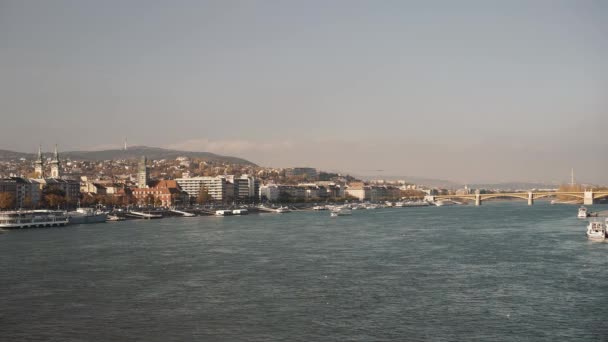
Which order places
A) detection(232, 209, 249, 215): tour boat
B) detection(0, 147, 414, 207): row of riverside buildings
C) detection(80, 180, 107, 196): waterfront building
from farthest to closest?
1. detection(80, 180, 107, 196): waterfront building
2. detection(232, 209, 249, 215): tour boat
3. detection(0, 147, 414, 207): row of riverside buildings

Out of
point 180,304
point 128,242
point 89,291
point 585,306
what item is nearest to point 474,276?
point 585,306

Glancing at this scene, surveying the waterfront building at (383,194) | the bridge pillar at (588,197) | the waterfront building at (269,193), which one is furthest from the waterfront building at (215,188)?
the bridge pillar at (588,197)

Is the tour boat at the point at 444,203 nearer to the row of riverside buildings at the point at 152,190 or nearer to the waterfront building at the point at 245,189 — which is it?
the row of riverside buildings at the point at 152,190

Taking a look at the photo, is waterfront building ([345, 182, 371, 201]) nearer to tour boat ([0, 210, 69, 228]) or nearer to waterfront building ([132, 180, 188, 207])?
waterfront building ([132, 180, 188, 207])

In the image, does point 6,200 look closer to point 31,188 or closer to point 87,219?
point 31,188

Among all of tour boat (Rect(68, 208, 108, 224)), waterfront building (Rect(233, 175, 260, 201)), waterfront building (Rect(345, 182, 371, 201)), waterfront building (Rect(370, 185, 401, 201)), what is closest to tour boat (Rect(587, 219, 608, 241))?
tour boat (Rect(68, 208, 108, 224))

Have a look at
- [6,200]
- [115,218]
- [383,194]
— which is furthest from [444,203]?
[6,200]
